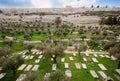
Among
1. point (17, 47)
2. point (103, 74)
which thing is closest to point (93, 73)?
point (103, 74)

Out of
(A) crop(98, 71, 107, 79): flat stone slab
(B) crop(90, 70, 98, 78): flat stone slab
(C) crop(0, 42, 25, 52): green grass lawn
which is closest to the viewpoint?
(A) crop(98, 71, 107, 79): flat stone slab

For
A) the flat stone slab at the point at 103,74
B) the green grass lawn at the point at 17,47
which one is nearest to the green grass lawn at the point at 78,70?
the flat stone slab at the point at 103,74

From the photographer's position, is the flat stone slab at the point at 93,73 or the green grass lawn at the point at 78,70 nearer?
the green grass lawn at the point at 78,70

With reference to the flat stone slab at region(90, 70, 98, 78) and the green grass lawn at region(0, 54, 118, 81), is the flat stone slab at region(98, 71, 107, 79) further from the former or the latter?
the flat stone slab at region(90, 70, 98, 78)

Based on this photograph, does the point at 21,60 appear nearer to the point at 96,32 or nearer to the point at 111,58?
the point at 111,58

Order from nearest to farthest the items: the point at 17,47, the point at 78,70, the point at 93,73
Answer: the point at 93,73, the point at 78,70, the point at 17,47

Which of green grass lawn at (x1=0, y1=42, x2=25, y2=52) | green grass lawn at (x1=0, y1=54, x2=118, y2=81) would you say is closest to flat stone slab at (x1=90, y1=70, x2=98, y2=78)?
green grass lawn at (x1=0, y1=54, x2=118, y2=81)

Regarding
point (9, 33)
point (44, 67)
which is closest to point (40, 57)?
point (44, 67)

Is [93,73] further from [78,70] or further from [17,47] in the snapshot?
[17,47]

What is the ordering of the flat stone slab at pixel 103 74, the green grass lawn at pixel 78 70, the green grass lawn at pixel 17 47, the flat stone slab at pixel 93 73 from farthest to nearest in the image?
1. the green grass lawn at pixel 17 47
2. the flat stone slab at pixel 93 73
3. the flat stone slab at pixel 103 74
4. the green grass lawn at pixel 78 70

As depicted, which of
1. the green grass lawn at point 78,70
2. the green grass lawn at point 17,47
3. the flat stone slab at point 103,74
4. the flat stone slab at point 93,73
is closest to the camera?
the green grass lawn at point 78,70

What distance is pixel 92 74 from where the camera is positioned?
66.6 m

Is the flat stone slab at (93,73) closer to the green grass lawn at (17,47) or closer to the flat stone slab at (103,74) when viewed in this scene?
the flat stone slab at (103,74)

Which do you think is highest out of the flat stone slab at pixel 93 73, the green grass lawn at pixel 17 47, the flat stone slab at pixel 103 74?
the green grass lawn at pixel 17 47
